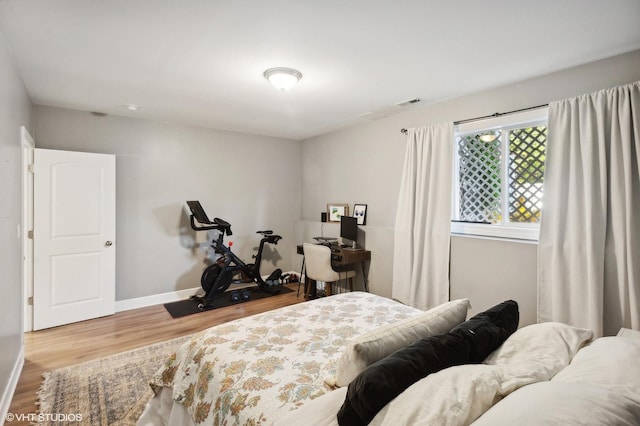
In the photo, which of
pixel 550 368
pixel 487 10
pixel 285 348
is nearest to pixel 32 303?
pixel 285 348

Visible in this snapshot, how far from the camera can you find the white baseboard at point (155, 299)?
4.05 m

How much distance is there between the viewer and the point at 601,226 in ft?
7.66

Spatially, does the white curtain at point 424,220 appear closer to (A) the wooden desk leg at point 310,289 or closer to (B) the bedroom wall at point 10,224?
(A) the wooden desk leg at point 310,289

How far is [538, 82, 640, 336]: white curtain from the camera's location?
2215mm

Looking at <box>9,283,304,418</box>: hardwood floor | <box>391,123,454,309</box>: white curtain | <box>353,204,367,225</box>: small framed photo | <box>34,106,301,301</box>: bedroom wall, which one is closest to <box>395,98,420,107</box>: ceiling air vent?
Answer: <box>391,123,454,309</box>: white curtain

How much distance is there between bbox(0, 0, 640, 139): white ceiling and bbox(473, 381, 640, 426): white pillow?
191 centimetres

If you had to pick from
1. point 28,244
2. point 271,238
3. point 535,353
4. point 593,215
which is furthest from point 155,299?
point 593,215

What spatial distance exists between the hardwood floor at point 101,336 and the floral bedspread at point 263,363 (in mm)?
1450

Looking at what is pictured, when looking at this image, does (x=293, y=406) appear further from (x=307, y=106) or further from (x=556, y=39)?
(x=307, y=106)

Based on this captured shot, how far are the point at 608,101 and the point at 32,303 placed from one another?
5762 mm

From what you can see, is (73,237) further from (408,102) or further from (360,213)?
(408,102)

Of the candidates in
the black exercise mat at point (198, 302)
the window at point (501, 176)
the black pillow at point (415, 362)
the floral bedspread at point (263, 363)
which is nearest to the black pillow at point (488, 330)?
the black pillow at point (415, 362)

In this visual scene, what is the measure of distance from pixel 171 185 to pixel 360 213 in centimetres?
274

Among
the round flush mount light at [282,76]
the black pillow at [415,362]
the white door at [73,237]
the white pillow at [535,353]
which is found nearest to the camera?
the black pillow at [415,362]
